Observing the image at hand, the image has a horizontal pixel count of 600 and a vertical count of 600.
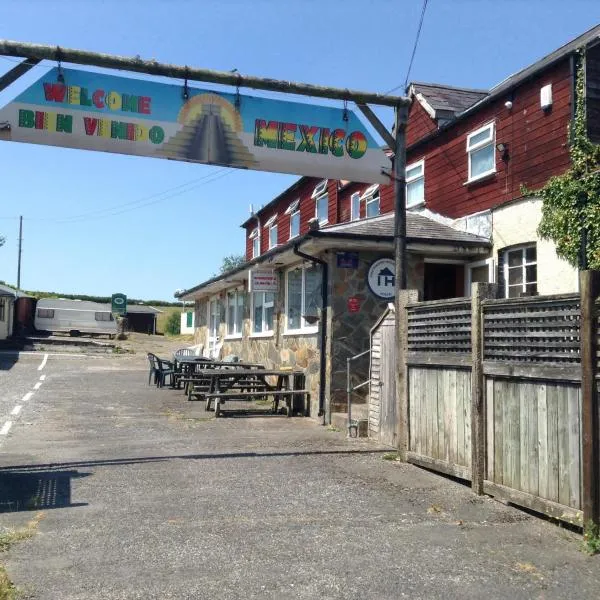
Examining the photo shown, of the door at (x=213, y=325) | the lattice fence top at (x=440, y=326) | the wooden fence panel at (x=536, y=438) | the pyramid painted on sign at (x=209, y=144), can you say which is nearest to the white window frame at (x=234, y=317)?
the door at (x=213, y=325)

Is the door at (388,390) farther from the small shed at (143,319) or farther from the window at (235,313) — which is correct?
the small shed at (143,319)

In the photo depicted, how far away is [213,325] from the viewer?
24.5 m

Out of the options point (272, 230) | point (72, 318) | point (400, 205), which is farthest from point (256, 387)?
point (72, 318)

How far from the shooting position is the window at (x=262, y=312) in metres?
16.6

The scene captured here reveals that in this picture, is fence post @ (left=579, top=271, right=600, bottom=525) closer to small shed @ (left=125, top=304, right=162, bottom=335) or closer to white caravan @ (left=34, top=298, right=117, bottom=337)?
white caravan @ (left=34, top=298, right=117, bottom=337)

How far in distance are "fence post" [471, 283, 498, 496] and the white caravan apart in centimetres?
4350

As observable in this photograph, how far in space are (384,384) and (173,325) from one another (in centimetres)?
5592

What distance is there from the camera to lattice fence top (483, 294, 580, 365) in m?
5.46

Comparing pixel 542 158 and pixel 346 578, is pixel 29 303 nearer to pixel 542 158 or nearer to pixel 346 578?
pixel 542 158

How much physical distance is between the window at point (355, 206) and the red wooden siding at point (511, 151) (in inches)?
201

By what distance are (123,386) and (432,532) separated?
14.6 metres

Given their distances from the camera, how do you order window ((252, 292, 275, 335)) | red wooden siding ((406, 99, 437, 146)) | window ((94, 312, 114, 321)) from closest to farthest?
1. window ((252, 292, 275, 335))
2. red wooden siding ((406, 99, 437, 146))
3. window ((94, 312, 114, 321))

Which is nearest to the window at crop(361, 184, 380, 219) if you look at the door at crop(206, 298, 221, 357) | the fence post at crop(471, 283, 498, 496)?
the door at crop(206, 298, 221, 357)

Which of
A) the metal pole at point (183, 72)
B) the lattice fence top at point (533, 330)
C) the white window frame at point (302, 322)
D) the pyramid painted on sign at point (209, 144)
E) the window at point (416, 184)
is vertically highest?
the window at point (416, 184)
